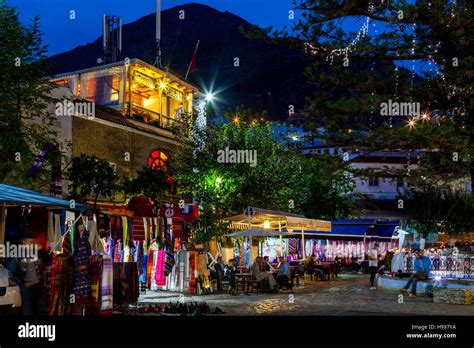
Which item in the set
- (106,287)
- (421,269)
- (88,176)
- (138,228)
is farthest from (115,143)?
(421,269)

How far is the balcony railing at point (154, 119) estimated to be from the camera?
25969 millimetres

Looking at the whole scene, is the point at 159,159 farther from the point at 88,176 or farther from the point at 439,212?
the point at 439,212

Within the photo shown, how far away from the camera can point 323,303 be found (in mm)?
15508

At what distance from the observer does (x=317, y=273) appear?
26562 millimetres

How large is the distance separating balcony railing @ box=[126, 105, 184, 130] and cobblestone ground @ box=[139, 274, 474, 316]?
9832 millimetres

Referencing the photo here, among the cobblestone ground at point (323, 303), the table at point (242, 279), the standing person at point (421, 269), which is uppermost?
the standing person at point (421, 269)

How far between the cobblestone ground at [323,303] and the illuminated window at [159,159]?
8.27 meters

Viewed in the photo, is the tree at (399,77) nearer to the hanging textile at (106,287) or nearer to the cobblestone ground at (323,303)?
the cobblestone ground at (323,303)

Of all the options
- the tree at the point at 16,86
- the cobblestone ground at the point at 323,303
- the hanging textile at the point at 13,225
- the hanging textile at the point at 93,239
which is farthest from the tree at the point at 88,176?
the hanging textile at the point at 93,239

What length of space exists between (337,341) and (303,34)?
9151 mm

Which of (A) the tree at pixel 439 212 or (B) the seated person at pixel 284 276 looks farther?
(A) the tree at pixel 439 212

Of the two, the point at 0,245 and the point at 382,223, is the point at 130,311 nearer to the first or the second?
the point at 0,245

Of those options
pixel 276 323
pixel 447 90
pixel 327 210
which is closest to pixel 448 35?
pixel 447 90

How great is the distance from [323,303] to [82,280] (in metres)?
7.03
